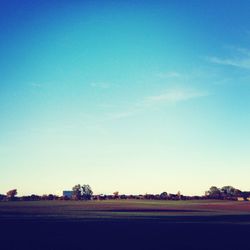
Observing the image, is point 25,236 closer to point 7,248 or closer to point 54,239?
point 54,239

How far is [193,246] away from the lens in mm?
20016

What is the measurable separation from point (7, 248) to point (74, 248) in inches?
119

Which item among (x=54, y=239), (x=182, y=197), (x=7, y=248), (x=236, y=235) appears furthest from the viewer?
(x=182, y=197)

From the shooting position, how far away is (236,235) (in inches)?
998

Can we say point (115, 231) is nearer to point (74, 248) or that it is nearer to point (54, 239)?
point (54, 239)

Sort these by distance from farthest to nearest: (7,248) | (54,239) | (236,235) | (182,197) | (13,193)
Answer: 1. (13,193)
2. (182,197)
3. (236,235)
4. (54,239)
5. (7,248)

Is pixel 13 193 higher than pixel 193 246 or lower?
higher

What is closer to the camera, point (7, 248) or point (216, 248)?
point (7, 248)

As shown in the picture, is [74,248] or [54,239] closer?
[74,248]

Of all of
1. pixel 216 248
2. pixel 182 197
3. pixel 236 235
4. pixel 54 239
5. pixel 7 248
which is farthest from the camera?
pixel 182 197

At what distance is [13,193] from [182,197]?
86.0 meters

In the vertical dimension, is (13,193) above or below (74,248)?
above

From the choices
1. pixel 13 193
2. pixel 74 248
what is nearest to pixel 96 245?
pixel 74 248

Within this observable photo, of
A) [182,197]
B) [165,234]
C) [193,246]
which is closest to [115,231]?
[165,234]
